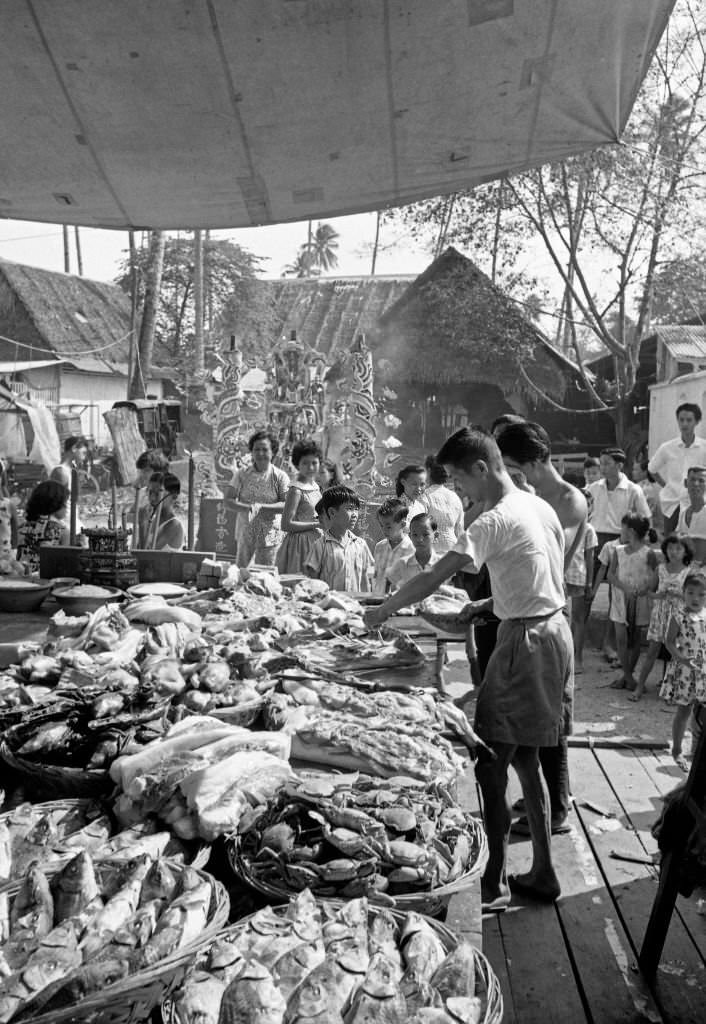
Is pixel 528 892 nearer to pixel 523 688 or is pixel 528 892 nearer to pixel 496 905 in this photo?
pixel 496 905

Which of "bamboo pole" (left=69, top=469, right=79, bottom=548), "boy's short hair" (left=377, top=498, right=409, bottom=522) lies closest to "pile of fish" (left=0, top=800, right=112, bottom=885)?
"boy's short hair" (left=377, top=498, right=409, bottom=522)

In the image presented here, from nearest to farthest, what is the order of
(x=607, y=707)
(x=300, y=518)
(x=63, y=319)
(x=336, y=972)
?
(x=336, y=972) → (x=607, y=707) → (x=300, y=518) → (x=63, y=319)

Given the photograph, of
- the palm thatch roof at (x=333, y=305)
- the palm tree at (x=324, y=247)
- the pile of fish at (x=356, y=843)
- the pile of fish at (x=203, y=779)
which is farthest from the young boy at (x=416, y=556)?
the palm tree at (x=324, y=247)

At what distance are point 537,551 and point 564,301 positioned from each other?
21.0 metres

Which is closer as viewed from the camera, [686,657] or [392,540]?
[686,657]

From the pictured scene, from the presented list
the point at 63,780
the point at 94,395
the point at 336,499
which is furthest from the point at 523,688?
the point at 94,395

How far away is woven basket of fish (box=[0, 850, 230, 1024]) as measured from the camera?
1.74m

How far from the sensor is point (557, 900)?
3.90 m

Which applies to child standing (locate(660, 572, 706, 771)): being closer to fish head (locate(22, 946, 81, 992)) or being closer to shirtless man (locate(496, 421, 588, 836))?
shirtless man (locate(496, 421, 588, 836))

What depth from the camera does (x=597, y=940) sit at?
11.8 feet

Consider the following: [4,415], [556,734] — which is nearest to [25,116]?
[556,734]

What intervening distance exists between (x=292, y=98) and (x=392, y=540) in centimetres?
323

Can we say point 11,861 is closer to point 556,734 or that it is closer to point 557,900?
point 556,734

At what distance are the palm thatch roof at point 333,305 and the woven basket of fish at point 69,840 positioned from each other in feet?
76.3
